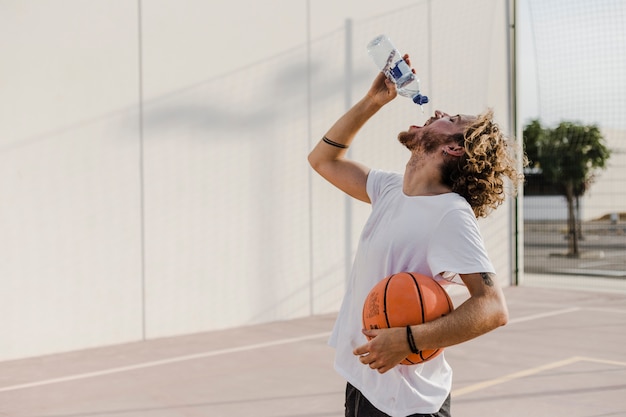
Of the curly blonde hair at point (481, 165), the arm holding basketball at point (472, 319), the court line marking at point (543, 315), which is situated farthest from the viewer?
the court line marking at point (543, 315)

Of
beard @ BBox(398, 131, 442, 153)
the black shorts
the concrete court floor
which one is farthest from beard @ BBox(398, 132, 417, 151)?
the concrete court floor

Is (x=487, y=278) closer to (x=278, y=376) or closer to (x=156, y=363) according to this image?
(x=278, y=376)

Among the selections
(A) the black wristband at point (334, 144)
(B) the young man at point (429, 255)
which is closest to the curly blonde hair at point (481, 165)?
(B) the young man at point (429, 255)

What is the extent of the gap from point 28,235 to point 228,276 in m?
2.10

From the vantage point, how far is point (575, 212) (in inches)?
600

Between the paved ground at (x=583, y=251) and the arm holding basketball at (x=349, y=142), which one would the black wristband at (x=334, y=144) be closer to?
the arm holding basketball at (x=349, y=142)

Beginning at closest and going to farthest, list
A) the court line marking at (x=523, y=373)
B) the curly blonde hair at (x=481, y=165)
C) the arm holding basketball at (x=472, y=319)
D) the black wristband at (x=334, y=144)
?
the arm holding basketball at (x=472, y=319), the curly blonde hair at (x=481, y=165), the black wristband at (x=334, y=144), the court line marking at (x=523, y=373)

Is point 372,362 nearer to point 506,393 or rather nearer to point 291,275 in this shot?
point 506,393

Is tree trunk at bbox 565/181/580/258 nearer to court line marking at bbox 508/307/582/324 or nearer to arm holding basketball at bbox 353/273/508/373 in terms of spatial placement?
court line marking at bbox 508/307/582/324

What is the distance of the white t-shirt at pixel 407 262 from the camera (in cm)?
205

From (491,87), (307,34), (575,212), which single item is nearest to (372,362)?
(307,34)

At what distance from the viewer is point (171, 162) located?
7152 millimetres

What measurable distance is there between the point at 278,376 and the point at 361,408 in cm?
329


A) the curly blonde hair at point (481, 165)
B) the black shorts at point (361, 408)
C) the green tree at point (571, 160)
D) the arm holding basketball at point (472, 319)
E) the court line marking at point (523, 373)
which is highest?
the green tree at point (571, 160)
